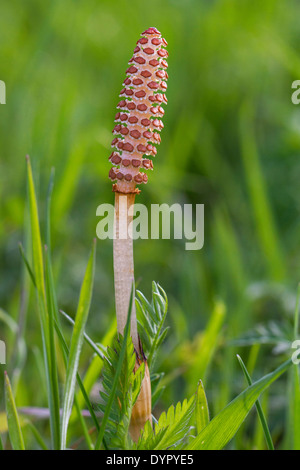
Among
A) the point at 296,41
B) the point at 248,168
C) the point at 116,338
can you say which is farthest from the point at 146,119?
the point at 296,41

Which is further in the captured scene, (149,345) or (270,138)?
(270,138)

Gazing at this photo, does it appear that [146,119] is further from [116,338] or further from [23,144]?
[23,144]

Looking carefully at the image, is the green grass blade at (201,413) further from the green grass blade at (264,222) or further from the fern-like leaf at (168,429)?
the green grass blade at (264,222)

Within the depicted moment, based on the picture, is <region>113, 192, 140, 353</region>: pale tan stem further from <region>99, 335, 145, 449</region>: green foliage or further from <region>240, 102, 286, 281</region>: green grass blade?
<region>240, 102, 286, 281</region>: green grass blade

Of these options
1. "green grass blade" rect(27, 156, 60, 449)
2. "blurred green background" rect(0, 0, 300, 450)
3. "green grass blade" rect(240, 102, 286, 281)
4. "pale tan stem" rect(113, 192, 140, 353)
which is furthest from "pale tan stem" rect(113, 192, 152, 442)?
"green grass blade" rect(240, 102, 286, 281)

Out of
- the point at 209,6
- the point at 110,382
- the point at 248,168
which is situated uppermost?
the point at 209,6

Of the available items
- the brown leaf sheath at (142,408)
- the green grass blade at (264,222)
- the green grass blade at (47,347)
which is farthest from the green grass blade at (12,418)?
the green grass blade at (264,222)
